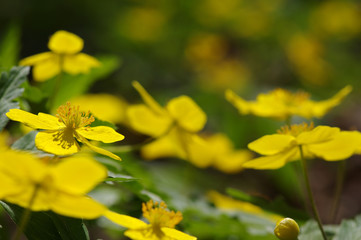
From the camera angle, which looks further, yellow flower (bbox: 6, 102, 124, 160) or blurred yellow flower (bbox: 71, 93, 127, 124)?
blurred yellow flower (bbox: 71, 93, 127, 124)

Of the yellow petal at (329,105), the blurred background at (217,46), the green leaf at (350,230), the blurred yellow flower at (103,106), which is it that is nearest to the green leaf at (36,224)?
the green leaf at (350,230)

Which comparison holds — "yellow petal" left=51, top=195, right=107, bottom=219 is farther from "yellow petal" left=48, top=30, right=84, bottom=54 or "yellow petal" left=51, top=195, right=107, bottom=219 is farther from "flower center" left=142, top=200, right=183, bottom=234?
"yellow petal" left=48, top=30, right=84, bottom=54

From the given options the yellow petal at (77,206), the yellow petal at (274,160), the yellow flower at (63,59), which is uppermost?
the yellow flower at (63,59)

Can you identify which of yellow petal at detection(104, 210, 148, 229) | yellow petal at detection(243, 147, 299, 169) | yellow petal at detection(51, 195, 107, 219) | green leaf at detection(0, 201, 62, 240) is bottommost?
yellow petal at detection(51, 195, 107, 219)

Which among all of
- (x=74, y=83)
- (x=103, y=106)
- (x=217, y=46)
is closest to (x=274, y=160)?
(x=74, y=83)

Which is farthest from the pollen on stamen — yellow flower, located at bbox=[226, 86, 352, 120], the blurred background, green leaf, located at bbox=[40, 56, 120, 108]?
the blurred background

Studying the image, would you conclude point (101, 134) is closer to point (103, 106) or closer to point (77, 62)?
point (77, 62)

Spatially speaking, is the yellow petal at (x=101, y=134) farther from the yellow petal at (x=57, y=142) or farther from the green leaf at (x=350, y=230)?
the green leaf at (x=350, y=230)

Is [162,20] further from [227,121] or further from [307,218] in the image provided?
[307,218]
